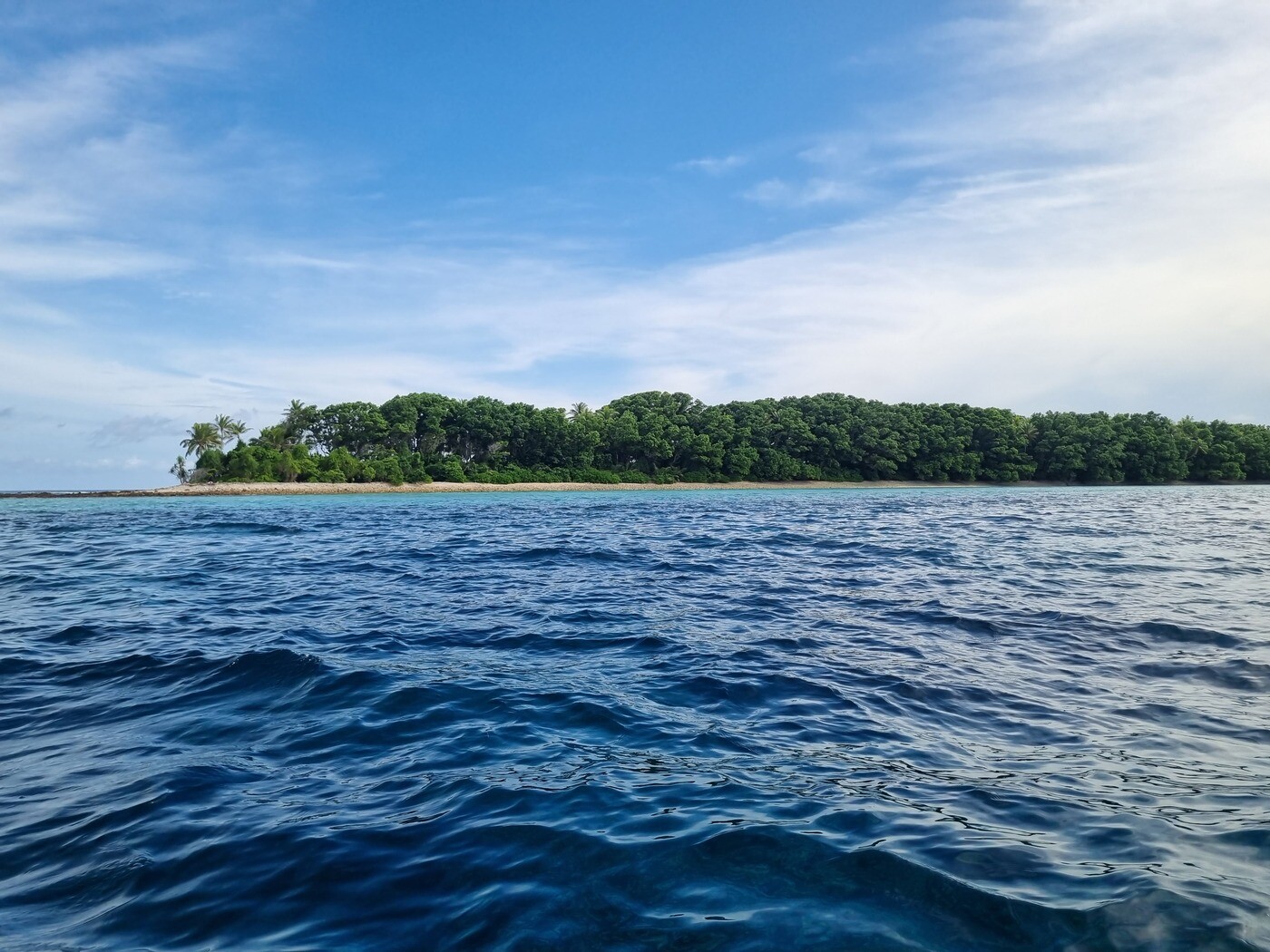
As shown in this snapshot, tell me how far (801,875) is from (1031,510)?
127 ft

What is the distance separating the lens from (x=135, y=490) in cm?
7081

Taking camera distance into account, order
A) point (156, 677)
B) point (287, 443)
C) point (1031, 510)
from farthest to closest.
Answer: point (287, 443) → point (1031, 510) → point (156, 677)

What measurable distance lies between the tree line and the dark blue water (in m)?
78.2

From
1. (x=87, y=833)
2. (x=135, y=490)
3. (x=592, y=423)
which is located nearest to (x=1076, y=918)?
(x=87, y=833)

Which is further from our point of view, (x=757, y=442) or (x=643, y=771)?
(x=757, y=442)

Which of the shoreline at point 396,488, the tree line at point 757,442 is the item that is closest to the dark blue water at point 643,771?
the shoreline at point 396,488

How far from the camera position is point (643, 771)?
5.18m

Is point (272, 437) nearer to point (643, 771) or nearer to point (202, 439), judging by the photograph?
point (202, 439)

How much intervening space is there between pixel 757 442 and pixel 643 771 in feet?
337

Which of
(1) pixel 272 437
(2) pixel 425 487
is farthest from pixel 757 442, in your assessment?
(1) pixel 272 437

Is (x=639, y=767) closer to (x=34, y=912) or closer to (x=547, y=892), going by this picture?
(x=547, y=892)

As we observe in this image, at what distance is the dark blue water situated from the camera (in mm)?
3506

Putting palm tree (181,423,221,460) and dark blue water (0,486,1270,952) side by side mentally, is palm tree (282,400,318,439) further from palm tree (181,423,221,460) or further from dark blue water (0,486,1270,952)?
dark blue water (0,486,1270,952)

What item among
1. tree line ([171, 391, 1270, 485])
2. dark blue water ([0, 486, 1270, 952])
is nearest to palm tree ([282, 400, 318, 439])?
tree line ([171, 391, 1270, 485])
